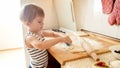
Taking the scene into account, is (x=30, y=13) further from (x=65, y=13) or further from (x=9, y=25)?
(x=9, y=25)

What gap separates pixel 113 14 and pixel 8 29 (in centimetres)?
301

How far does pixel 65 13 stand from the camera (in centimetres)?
189

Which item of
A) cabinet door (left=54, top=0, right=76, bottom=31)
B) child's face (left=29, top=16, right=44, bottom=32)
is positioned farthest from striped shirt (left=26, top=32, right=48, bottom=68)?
cabinet door (left=54, top=0, right=76, bottom=31)

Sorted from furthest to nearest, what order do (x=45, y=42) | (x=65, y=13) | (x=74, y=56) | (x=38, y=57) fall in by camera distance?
(x=65, y=13) < (x=38, y=57) < (x=45, y=42) < (x=74, y=56)

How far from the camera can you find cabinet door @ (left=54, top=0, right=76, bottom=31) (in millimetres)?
1768

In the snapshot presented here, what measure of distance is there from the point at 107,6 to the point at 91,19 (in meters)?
0.32

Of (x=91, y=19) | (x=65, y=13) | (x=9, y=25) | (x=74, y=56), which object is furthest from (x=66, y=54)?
(x=9, y=25)

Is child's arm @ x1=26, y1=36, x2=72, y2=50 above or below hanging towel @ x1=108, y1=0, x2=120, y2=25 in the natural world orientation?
below

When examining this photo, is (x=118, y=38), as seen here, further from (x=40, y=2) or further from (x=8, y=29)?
(x=8, y=29)

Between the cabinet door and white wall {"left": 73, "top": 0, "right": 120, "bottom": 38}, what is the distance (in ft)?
0.24

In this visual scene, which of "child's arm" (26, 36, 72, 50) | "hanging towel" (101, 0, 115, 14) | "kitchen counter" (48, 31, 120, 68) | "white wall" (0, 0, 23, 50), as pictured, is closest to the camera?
"kitchen counter" (48, 31, 120, 68)

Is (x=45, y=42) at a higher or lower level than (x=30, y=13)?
lower

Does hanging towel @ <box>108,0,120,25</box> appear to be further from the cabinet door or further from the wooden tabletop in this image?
the cabinet door

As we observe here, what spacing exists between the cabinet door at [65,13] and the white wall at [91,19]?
0.07 metres
